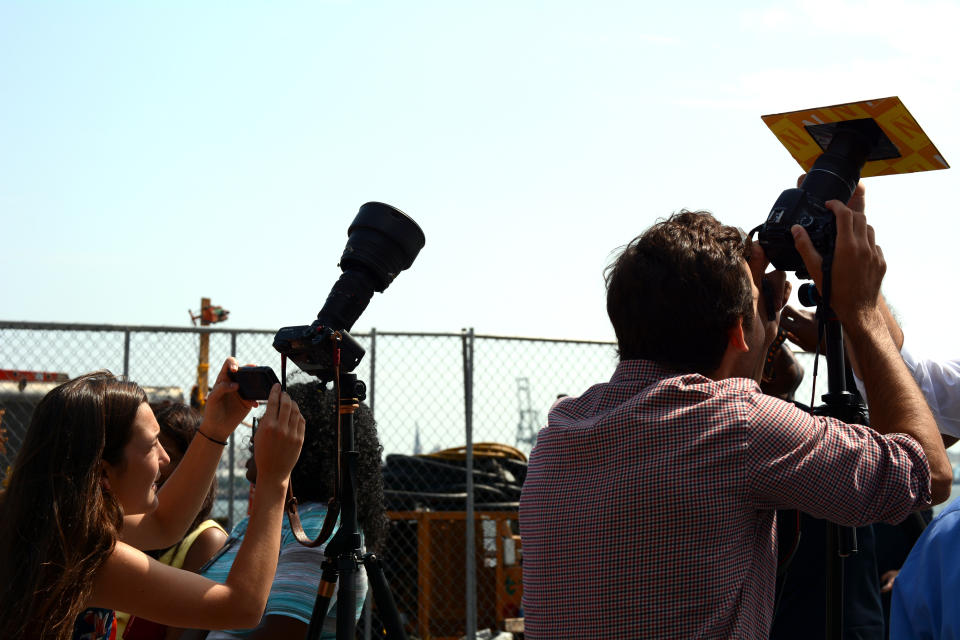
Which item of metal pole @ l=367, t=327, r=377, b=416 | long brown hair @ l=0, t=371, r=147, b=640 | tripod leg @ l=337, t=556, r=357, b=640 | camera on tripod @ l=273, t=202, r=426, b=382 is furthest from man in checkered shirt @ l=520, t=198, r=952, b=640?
metal pole @ l=367, t=327, r=377, b=416

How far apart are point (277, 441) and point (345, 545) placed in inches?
13.1

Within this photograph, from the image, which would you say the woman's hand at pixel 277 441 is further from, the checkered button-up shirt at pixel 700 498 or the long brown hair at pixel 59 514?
the checkered button-up shirt at pixel 700 498

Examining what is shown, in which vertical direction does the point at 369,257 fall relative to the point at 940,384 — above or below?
above

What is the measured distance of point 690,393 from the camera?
1.74m

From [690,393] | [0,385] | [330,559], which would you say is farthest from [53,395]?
[0,385]

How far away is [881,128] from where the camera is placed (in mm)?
2172

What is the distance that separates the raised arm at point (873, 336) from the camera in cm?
179

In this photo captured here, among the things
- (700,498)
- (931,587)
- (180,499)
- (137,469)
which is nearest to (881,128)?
(700,498)

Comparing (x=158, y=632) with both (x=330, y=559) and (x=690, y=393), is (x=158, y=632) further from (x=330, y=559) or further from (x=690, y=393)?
(x=690, y=393)

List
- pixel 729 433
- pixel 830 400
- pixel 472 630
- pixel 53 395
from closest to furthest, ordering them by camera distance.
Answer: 1. pixel 729 433
2. pixel 830 400
3. pixel 53 395
4. pixel 472 630

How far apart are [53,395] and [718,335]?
5.03 ft

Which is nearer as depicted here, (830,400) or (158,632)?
(830,400)

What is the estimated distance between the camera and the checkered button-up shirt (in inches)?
66.0

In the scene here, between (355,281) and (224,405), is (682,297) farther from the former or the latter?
(224,405)
